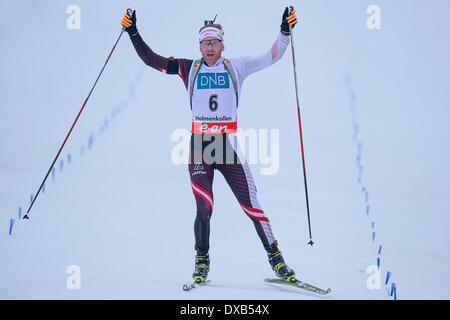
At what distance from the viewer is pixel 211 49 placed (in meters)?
4.76

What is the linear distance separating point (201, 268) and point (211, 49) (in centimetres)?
200

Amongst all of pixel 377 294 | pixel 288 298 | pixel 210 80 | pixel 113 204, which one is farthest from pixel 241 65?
pixel 113 204

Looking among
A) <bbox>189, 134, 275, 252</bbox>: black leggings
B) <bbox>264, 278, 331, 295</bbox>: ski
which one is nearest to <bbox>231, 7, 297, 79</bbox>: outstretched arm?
<bbox>189, 134, 275, 252</bbox>: black leggings

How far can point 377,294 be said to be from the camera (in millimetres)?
4750

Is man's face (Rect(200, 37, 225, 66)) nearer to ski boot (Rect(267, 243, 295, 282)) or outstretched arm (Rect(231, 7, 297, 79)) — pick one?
outstretched arm (Rect(231, 7, 297, 79))

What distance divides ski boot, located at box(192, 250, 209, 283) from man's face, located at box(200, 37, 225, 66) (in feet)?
5.78

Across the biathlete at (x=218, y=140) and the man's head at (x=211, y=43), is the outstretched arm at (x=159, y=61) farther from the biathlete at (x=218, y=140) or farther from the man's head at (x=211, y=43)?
the man's head at (x=211, y=43)

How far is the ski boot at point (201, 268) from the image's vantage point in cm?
464

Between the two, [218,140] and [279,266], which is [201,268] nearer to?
[279,266]

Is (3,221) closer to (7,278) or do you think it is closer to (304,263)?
(7,278)

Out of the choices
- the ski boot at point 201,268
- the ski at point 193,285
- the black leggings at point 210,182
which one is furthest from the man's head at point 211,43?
the ski at point 193,285

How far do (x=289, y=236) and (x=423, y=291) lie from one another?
189 centimetres

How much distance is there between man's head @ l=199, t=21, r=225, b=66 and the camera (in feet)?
15.7

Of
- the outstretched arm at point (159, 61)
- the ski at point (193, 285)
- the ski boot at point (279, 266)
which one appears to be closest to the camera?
the ski at point (193, 285)
